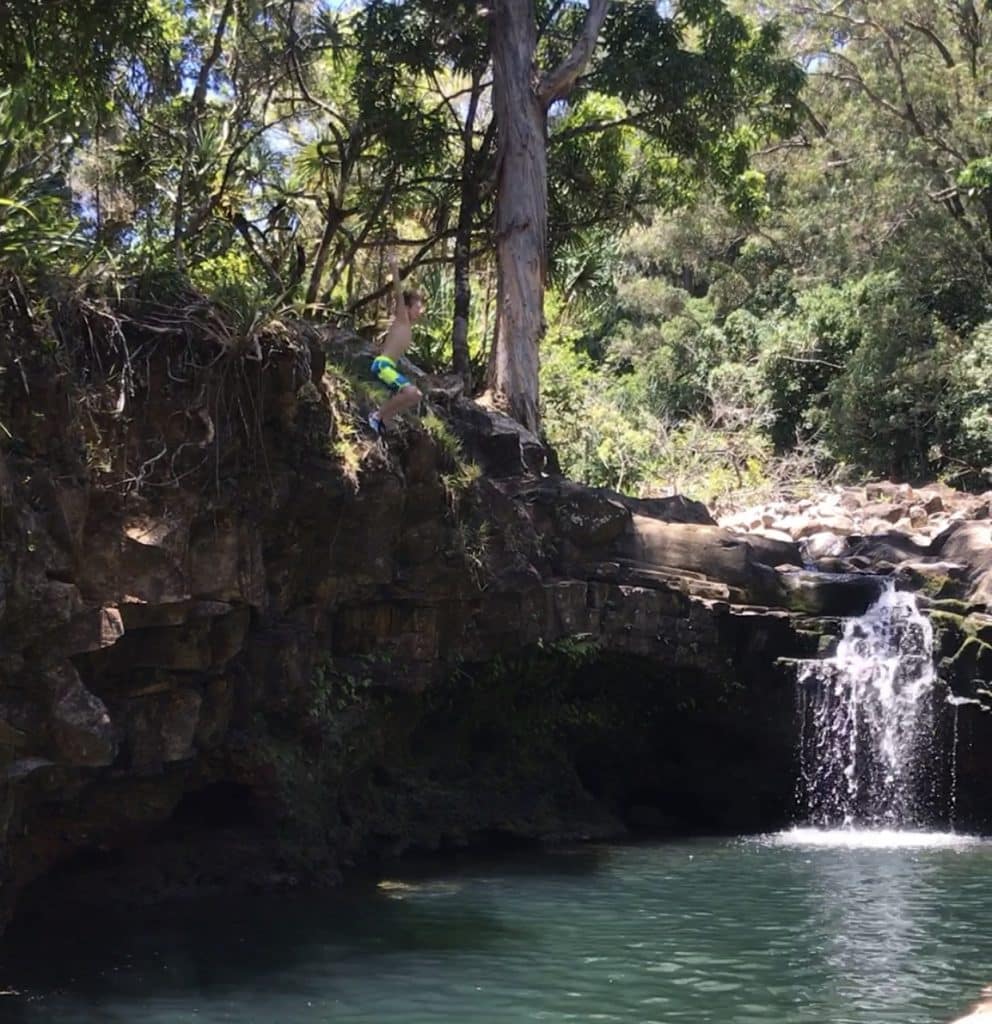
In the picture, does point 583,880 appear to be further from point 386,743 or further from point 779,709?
point 779,709

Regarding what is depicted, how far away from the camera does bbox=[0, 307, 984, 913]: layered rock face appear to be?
9.00 m

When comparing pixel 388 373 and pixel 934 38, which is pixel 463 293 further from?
pixel 934 38

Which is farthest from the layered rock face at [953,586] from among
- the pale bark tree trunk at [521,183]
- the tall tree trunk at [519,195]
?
the tall tree trunk at [519,195]

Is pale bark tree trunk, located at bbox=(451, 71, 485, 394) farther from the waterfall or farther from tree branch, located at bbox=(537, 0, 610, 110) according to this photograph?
the waterfall

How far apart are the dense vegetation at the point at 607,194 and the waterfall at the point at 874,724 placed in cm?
611

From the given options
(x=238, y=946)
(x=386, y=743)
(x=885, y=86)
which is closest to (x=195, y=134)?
(x=386, y=743)

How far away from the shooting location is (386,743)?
13.2 metres

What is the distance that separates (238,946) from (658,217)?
95.6 ft

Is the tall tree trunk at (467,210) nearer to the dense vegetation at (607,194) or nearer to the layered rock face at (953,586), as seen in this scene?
the dense vegetation at (607,194)

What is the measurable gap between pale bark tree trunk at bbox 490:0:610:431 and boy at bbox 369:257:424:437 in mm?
5850

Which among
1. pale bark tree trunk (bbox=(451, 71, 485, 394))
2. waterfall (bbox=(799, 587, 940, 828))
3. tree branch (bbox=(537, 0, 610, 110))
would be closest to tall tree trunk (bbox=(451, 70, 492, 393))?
pale bark tree trunk (bbox=(451, 71, 485, 394))

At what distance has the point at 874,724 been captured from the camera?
15.2 meters

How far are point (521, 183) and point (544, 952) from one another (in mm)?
10695

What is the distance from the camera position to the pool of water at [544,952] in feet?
25.1
